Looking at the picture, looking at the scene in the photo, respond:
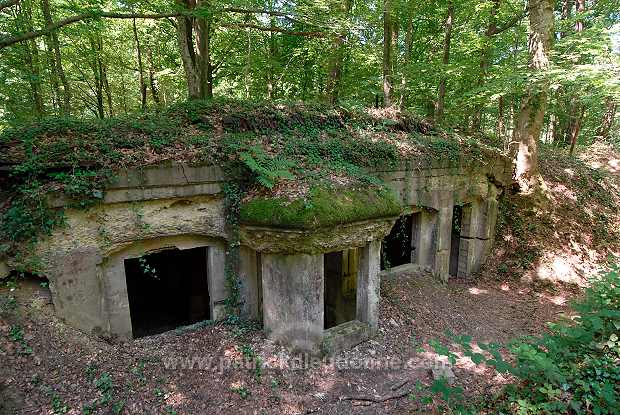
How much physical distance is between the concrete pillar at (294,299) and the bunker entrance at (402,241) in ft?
10.3

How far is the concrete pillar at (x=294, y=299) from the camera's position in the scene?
5168 millimetres

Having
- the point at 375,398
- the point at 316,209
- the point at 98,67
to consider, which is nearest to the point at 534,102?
the point at 316,209

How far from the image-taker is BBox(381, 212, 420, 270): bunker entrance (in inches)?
340

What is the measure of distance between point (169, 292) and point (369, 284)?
580 cm

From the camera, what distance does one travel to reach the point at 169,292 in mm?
9016

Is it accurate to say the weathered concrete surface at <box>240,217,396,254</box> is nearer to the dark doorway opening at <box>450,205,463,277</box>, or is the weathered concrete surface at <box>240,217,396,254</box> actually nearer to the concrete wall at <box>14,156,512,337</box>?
the concrete wall at <box>14,156,512,337</box>

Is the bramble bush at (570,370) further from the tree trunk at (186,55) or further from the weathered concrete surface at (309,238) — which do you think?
the tree trunk at (186,55)

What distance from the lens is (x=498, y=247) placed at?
978 cm

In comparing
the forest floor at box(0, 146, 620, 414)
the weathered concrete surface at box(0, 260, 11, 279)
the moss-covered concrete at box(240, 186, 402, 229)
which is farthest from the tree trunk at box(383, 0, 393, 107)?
the weathered concrete surface at box(0, 260, 11, 279)

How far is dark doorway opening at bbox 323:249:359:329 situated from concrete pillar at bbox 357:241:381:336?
1.62 m

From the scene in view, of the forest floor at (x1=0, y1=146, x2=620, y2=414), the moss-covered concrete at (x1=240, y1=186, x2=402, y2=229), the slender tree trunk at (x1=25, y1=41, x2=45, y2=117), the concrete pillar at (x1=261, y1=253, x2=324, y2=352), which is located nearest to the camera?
the forest floor at (x1=0, y1=146, x2=620, y2=414)

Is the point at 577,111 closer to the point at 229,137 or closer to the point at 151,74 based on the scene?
the point at 229,137

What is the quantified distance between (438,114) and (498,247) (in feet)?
17.3

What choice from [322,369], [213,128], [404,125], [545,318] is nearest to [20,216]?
[213,128]
